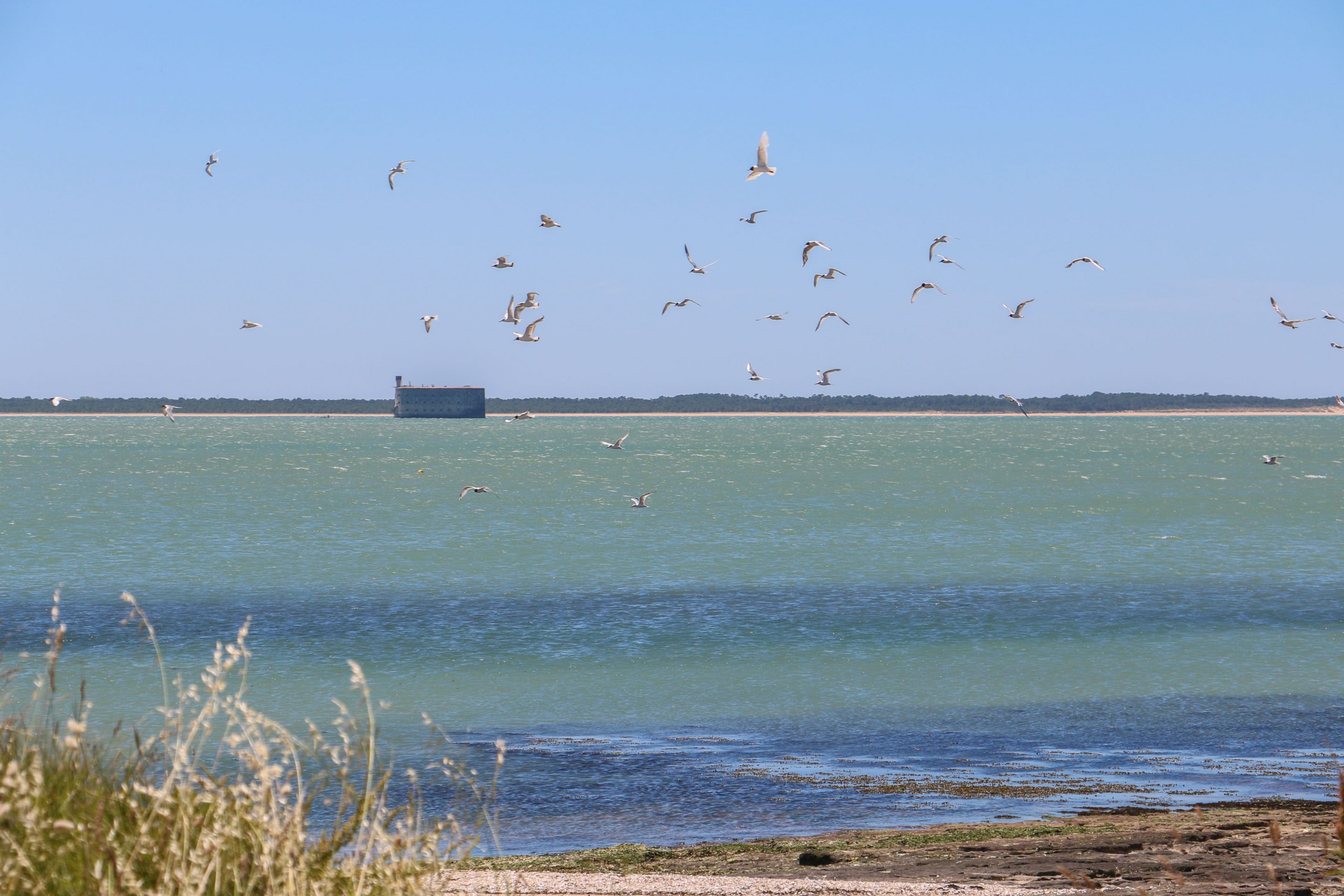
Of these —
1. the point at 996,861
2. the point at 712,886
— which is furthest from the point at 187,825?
the point at 996,861

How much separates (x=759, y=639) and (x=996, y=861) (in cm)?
2031

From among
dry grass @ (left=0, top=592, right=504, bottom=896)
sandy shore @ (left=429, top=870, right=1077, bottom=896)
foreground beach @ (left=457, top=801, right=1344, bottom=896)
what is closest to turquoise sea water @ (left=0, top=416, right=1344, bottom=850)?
foreground beach @ (left=457, top=801, right=1344, bottom=896)

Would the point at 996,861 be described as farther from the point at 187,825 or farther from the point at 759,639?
the point at 759,639

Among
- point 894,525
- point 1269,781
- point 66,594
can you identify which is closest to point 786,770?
point 1269,781

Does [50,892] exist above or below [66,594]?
above

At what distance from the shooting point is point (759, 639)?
3275cm

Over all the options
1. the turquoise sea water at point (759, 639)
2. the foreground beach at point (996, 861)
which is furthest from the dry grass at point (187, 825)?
the turquoise sea water at point (759, 639)

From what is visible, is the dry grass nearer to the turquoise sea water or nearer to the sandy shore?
the sandy shore

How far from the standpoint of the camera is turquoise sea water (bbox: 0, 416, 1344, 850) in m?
18.2

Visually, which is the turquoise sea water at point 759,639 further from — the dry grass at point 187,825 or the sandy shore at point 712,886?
the dry grass at point 187,825

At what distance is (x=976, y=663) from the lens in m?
28.9

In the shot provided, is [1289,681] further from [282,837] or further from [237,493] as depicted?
[237,493]

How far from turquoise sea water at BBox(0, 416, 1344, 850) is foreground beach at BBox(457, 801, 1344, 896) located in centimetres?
A: 129

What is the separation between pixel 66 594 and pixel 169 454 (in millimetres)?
148528
